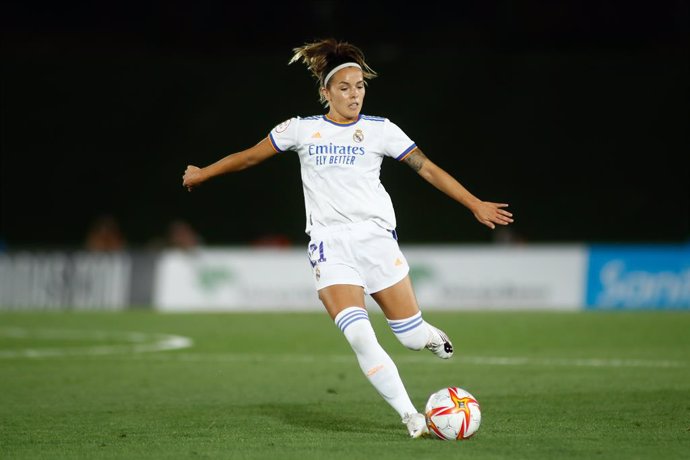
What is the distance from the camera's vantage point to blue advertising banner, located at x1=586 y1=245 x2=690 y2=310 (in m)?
21.7

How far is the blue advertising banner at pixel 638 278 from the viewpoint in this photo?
71.2ft

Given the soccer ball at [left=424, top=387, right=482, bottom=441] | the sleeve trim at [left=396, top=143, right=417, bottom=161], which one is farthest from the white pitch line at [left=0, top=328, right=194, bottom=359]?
the soccer ball at [left=424, top=387, right=482, bottom=441]

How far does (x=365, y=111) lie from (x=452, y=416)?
2792 centimetres

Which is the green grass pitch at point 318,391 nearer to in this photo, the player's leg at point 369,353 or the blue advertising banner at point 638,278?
the player's leg at point 369,353

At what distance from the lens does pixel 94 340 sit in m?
16.4

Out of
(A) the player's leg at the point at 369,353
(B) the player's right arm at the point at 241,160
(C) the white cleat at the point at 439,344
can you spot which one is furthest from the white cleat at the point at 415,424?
(B) the player's right arm at the point at 241,160

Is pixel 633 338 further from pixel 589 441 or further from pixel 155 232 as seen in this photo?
pixel 155 232

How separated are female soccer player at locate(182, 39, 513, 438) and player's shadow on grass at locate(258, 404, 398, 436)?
26.6 inches

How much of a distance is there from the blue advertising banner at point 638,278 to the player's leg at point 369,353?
50.8 ft

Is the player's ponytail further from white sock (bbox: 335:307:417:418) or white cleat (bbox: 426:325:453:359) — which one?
white cleat (bbox: 426:325:453:359)

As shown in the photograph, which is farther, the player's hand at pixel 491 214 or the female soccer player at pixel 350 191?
the female soccer player at pixel 350 191

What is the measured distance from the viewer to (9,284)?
23859mm

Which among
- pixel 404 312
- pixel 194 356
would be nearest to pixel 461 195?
pixel 404 312

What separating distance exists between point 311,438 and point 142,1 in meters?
29.8
